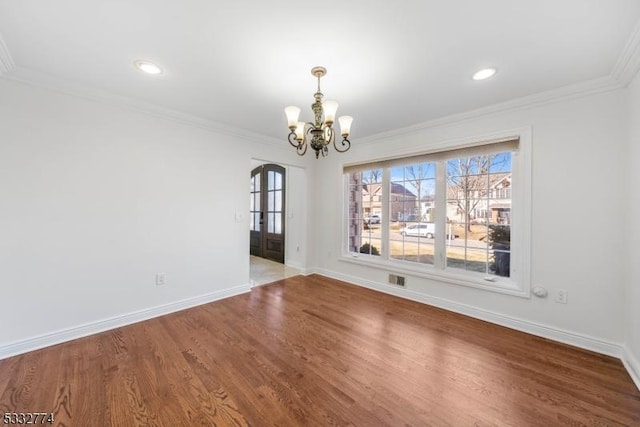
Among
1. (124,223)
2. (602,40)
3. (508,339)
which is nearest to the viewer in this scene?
(602,40)

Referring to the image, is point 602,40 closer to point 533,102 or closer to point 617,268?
point 533,102

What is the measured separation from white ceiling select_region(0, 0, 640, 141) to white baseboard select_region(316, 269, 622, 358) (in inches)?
91.8

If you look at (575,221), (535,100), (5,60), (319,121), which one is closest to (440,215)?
(575,221)

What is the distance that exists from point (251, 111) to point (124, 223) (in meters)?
1.87

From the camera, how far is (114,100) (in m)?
2.58

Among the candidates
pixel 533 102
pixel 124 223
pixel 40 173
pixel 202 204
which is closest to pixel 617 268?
pixel 533 102

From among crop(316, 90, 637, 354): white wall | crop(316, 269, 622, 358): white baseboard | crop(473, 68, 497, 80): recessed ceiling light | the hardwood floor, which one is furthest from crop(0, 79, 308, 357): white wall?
crop(316, 90, 637, 354): white wall

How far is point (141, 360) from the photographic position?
6.81ft

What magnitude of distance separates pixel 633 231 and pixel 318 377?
2.72 m

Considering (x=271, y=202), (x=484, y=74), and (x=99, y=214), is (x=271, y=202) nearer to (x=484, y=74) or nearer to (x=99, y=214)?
(x=99, y=214)

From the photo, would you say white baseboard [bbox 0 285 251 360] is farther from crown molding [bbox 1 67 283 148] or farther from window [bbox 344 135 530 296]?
window [bbox 344 135 530 296]

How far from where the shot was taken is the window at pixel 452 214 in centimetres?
275

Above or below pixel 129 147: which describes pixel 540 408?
below

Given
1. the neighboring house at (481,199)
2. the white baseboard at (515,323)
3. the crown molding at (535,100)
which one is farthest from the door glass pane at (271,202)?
the neighboring house at (481,199)
